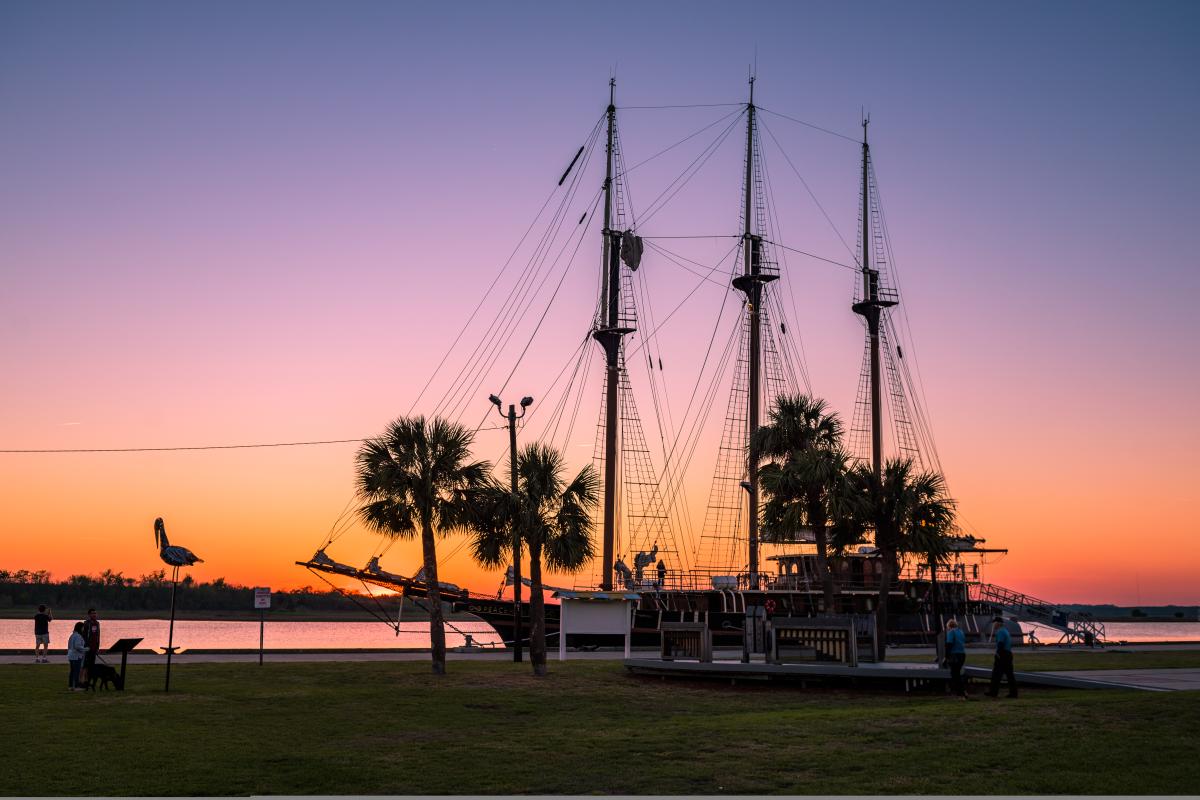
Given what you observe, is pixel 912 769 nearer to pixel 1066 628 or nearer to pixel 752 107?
pixel 1066 628

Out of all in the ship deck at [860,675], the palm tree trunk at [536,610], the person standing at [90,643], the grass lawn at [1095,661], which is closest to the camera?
the ship deck at [860,675]

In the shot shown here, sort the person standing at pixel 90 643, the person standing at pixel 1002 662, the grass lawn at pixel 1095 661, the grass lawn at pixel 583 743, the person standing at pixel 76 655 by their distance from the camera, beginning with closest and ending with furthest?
the grass lawn at pixel 583 743 → the person standing at pixel 1002 662 → the person standing at pixel 76 655 → the person standing at pixel 90 643 → the grass lawn at pixel 1095 661

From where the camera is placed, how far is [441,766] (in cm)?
1808

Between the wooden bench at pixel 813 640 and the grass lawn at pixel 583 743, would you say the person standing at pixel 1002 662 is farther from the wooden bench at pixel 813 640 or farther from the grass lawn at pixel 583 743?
the wooden bench at pixel 813 640

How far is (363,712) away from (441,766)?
8417mm

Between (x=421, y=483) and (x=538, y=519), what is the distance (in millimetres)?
4301

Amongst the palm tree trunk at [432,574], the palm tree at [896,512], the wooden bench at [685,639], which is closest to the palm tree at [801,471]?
the palm tree at [896,512]

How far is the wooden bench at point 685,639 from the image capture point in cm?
3628

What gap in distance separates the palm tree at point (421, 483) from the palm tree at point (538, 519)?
0.92 meters

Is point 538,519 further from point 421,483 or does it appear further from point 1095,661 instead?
point 1095,661

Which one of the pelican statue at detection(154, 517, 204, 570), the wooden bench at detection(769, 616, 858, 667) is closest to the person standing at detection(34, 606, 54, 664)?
the pelican statue at detection(154, 517, 204, 570)

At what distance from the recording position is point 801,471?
4709 cm

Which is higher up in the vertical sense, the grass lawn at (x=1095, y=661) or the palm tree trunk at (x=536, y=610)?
the palm tree trunk at (x=536, y=610)

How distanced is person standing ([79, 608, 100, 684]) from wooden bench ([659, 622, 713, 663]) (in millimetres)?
17629
